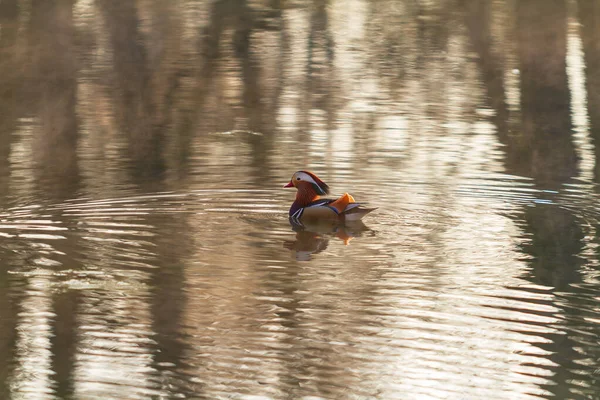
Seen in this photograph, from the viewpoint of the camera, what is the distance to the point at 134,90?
19.5m

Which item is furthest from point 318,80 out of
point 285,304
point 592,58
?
point 285,304

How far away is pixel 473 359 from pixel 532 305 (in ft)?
4.61

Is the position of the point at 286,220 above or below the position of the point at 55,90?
above

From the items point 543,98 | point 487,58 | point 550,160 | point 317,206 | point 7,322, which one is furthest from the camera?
point 487,58

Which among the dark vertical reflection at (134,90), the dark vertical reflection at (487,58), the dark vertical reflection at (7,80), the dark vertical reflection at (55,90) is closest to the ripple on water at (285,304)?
the dark vertical reflection at (55,90)

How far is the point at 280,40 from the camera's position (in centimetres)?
2406

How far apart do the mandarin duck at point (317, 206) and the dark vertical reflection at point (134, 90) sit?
237 centimetres

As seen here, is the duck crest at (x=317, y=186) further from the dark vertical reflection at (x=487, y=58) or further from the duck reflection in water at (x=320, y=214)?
the dark vertical reflection at (x=487, y=58)

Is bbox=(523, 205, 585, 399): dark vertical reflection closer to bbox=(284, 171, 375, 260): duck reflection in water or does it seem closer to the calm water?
the calm water

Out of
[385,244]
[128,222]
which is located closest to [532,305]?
[385,244]

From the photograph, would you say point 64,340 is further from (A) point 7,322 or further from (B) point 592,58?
(B) point 592,58

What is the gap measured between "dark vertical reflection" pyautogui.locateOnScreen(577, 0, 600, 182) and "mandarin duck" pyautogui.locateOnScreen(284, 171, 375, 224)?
3405mm

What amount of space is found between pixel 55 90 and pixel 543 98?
7.40 m

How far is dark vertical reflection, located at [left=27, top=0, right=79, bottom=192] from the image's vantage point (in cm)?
1405
